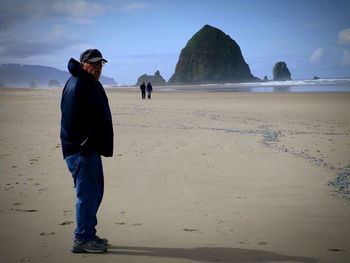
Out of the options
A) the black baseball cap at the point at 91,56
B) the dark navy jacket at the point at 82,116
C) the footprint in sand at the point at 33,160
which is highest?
the black baseball cap at the point at 91,56

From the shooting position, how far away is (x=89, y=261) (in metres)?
4.01

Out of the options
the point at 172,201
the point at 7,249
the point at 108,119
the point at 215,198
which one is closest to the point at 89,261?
the point at 7,249

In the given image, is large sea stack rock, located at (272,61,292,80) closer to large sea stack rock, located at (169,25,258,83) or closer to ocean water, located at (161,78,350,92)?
large sea stack rock, located at (169,25,258,83)

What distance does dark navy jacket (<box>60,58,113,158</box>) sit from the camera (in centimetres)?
398

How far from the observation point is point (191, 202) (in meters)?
5.95

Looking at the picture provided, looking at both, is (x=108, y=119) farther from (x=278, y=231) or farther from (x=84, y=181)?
(x=278, y=231)

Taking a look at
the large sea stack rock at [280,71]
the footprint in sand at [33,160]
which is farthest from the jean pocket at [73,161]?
the large sea stack rock at [280,71]

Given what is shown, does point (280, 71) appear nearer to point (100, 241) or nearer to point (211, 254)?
point (211, 254)

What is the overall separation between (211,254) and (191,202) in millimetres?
1788

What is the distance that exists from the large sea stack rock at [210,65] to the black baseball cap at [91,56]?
180m

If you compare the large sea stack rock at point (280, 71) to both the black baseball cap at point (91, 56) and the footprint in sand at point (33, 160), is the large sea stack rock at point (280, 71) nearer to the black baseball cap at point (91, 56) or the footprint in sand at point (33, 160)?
the footprint in sand at point (33, 160)

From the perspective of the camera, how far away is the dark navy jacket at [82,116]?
3.98 meters

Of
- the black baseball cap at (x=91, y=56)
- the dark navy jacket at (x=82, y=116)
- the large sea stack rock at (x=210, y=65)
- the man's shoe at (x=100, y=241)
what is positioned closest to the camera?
the dark navy jacket at (x=82, y=116)

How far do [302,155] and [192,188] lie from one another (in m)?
4.08
